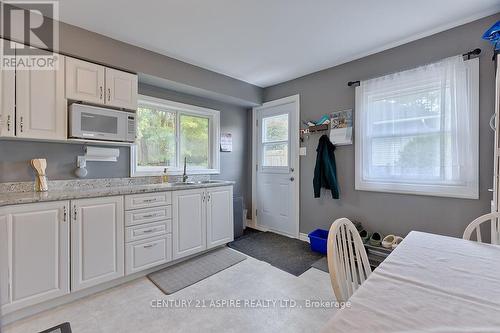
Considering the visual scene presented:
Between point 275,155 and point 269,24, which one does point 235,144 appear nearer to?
point 275,155

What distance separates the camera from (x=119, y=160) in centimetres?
275

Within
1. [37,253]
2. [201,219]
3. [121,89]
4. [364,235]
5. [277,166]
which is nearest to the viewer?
[37,253]

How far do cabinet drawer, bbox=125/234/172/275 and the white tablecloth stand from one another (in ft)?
7.11

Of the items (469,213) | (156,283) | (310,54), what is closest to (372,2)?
(310,54)

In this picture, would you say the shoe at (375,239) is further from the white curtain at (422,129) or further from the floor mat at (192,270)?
the floor mat at (192,270)

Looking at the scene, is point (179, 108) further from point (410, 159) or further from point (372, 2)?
point (410, 159)

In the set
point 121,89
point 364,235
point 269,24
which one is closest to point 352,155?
point 364,235

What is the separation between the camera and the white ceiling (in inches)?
75.7

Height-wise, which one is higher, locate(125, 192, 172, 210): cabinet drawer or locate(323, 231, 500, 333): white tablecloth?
locate(125, 192, 172, 210): cabinet drawer

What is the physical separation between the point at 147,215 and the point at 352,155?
2.53 metres

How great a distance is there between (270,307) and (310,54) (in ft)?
8.94

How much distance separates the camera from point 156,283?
7.49 ft

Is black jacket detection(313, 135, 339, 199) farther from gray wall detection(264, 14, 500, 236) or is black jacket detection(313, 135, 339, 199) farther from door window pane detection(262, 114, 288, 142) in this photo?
door window pane detection(262, 114, 288, 142)

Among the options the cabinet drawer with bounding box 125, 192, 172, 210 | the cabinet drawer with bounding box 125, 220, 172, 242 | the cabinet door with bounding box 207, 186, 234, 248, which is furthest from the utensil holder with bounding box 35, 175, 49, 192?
the cabinet door with bounding box 207, 186, 234, 248
